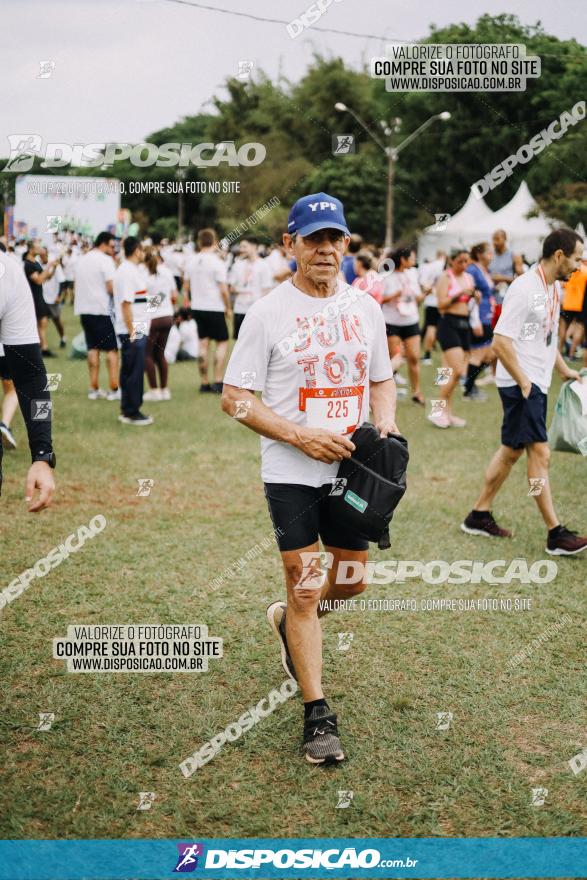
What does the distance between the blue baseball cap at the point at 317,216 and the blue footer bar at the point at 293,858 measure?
2.26 meters

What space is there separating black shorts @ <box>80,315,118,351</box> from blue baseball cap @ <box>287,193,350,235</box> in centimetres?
803

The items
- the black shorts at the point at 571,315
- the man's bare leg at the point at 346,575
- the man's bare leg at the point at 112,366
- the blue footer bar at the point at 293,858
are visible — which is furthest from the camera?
the black shorts at the point at 571,315

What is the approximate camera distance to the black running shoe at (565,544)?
6066 mm

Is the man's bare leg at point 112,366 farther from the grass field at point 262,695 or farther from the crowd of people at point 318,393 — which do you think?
the crowd of people at point 318,393

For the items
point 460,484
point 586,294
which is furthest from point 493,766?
point 586,294

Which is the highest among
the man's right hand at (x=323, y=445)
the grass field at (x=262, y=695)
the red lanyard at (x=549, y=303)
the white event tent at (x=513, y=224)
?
the white event tent at (x=513, y=224)

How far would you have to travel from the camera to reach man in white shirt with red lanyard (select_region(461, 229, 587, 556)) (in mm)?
5816

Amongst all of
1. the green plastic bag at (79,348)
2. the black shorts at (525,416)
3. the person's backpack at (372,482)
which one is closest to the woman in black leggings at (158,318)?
the green plastic bag at (79,348)

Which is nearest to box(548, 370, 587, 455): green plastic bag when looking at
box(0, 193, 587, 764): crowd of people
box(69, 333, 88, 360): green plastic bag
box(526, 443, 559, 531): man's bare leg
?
box(0, 193, 587, 764): crowd of people

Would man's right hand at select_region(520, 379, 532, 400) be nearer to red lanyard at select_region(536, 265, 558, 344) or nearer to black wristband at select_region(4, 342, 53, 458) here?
red lanyard at select_region(536, 265, 558, 344)

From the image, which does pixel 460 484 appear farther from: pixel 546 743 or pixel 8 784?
pixel 8 784

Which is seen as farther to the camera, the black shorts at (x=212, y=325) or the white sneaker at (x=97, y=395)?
the white sneaker at (x=97, y=395)

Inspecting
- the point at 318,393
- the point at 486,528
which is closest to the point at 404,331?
the point at 486,528

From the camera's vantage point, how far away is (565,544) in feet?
20.0
